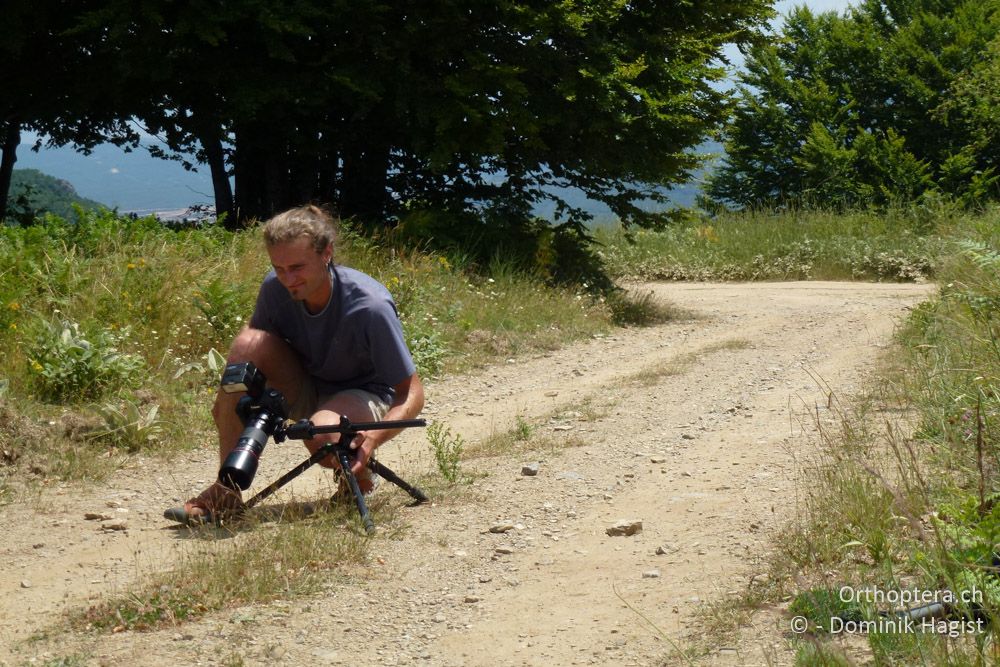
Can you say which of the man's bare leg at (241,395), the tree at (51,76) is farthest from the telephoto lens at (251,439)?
the tree at (51,76)

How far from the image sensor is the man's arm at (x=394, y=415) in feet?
17.0

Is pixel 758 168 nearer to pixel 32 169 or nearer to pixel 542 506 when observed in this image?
pixel 32 169

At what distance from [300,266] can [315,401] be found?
0.86 m

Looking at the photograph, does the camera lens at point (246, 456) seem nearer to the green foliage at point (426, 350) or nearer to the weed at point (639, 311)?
the green foliage at point (426, 350)

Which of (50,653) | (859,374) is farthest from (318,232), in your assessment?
(859,374)

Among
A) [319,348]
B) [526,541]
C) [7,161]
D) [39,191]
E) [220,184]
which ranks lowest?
[526,541]

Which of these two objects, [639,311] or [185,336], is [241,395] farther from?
[639,311]

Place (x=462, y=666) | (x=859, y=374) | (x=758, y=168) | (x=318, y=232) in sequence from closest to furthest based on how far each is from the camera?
1. (x=462, y=666)
2. (x=318, y=232)
3. (x=859, y=374)
4. (x=758, y=168)

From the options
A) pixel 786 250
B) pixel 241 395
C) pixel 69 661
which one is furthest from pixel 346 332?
pixel 786 250

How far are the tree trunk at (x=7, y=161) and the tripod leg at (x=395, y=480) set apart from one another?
9.09 m

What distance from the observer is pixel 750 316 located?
1241cm

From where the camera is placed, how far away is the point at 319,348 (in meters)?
5.45

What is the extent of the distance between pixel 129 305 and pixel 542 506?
14.1 feet

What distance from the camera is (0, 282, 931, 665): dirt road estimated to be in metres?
3.85
